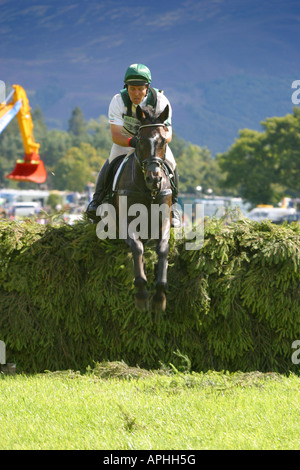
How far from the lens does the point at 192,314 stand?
7.65 metres

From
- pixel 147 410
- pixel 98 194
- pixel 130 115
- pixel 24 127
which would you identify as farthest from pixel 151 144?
pixel 24 127

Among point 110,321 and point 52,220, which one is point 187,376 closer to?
point 110,321

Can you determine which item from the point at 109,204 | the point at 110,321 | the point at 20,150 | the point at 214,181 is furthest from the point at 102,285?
the point at 20,150

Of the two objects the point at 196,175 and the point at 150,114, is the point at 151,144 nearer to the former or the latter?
Result: the point at 150,114

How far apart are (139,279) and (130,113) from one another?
216 cm

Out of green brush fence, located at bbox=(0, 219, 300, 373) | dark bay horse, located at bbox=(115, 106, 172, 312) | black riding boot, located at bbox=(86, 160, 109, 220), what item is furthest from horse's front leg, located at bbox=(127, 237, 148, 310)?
black riding boot, located at bbox=(86, 160, 109, 220)

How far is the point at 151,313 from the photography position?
7.73 metres

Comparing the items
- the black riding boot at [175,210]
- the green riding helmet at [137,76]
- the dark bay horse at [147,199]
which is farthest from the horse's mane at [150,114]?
the black riding boot at [175,210]

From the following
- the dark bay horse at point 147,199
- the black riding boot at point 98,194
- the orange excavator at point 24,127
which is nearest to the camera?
the dark bay horse at point 147,199

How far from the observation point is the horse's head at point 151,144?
20.7 ft

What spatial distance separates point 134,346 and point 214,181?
144028mm

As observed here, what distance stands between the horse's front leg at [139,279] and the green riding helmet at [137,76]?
1.89m

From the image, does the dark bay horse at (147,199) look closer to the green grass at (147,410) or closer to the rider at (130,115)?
the rider at (130,115)

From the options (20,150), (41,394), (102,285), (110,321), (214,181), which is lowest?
(41,394)
